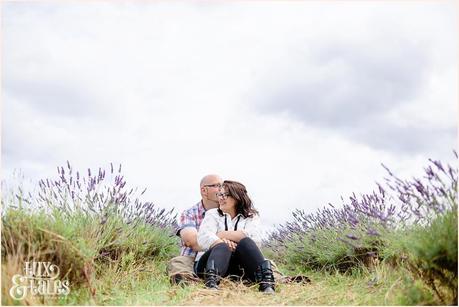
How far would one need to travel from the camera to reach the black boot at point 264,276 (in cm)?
454

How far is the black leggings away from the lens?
4.63 meters

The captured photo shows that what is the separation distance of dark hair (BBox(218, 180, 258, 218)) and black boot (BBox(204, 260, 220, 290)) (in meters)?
0.52

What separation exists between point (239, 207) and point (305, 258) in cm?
139

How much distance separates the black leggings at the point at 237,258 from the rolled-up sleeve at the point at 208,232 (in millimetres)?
Answer: 65

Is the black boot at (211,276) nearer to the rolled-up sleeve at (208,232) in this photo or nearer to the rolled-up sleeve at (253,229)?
the rolled-up sleeve at (208,232)

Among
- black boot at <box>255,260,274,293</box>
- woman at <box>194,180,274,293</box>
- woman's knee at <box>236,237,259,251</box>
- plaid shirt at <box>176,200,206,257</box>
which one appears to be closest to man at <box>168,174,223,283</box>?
plaid shirt at <box>176,200,206,257</box>

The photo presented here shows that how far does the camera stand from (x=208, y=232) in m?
4.80

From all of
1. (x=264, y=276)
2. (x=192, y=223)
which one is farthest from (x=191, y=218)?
(x=264, y=276)

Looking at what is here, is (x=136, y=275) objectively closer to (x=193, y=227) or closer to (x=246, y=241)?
(x=193, y=227)

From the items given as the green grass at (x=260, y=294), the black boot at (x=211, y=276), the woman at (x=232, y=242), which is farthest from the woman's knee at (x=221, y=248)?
the green grass at (x=260, y=294)

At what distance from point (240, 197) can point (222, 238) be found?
347 mm

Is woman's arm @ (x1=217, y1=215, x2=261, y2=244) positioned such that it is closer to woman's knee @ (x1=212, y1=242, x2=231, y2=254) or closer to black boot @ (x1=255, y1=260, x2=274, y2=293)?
woman's knee @ (x1=212, y1=242, x2=231, y2=254)

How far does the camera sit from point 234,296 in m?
4.21

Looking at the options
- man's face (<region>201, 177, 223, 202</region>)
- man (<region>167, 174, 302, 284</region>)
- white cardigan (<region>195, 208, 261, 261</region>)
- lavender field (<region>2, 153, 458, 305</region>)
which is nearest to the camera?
lavender field (<region>2, 153, 458, 305</region>)
